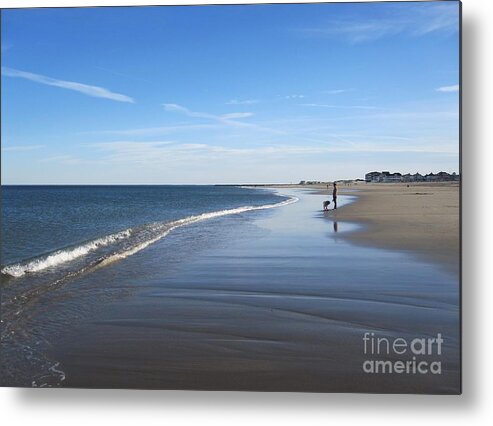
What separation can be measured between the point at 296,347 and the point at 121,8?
265 centimetres

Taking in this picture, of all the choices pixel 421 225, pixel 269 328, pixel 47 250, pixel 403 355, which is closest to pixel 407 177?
pixel 421 225

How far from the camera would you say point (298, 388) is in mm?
3381

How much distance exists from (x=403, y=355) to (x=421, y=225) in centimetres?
Answer: 210

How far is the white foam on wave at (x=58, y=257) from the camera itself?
5.09m

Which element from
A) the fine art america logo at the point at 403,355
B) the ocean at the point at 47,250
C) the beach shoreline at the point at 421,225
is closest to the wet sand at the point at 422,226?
the beach shoreline at the point at 421,225

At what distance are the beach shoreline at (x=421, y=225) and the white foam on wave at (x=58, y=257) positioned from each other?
2616 millimetres

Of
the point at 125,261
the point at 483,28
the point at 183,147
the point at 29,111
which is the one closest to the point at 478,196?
the point at 483,28

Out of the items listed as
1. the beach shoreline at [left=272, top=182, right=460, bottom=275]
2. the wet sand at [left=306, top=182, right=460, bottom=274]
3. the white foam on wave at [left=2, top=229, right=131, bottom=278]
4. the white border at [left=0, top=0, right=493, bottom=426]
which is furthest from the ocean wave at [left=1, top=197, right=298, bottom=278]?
the wet sand at [left=306, top=182, right=460, bottom=274]

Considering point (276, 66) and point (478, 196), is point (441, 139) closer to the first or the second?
point (478, 196)

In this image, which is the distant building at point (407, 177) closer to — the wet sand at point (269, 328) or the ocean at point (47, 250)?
the wet sand at point (269, 328)

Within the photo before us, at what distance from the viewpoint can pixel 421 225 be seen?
5.25m

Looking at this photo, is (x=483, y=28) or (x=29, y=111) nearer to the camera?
(x=483, y=28)

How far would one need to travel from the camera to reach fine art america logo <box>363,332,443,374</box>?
3.41 metres

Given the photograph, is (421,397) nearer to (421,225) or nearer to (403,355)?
(403,355)
